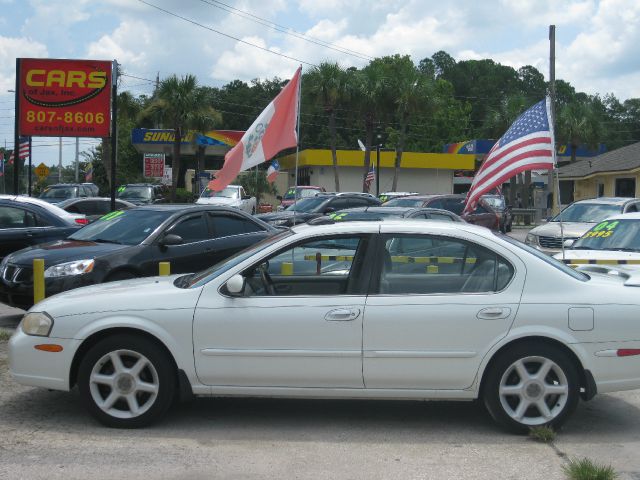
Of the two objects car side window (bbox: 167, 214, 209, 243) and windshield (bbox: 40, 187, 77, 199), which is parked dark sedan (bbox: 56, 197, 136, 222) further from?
car side window (bbox: 167, 214, 209, 243)

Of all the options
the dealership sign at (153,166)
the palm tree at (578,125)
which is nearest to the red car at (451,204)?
the dealership sign at (153,166)

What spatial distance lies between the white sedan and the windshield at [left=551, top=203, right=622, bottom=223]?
12.4 meters

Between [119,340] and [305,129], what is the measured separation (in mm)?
75354

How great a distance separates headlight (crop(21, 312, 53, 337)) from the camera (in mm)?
5531

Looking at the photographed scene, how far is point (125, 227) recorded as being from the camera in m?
10.0

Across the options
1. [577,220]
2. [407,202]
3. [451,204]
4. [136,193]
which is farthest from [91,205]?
[577,220]

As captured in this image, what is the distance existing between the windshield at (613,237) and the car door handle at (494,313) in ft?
18.1

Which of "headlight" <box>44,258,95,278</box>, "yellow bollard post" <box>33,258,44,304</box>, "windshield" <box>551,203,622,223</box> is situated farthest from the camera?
"windshield" <box>551,203,622,223</box>

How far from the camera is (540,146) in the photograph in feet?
29.5

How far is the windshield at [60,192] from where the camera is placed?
90.5ft

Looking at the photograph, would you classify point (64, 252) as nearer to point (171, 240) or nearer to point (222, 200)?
point (171, 240)

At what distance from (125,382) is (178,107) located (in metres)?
32.6

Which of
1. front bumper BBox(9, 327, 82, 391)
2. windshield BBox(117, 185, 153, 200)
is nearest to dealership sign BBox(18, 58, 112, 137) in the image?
front bumper BBox(9, 327, 82, 391)

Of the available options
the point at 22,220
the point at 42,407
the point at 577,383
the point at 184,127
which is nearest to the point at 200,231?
the point at 22,220
